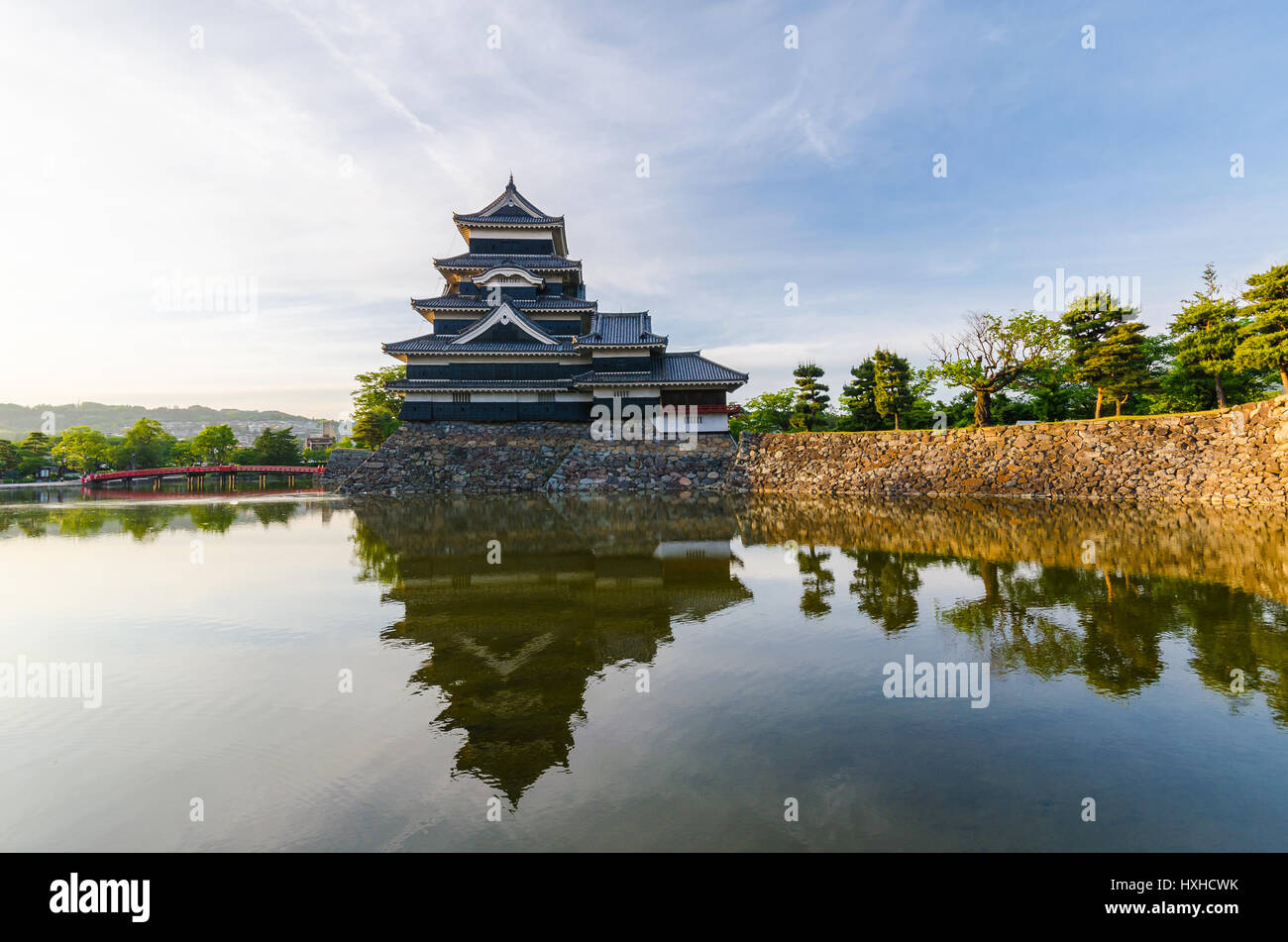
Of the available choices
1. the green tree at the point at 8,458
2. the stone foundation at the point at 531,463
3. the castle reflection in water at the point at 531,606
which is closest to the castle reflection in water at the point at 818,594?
the castle reflection in water at the point at 531,606

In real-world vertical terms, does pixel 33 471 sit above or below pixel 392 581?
above

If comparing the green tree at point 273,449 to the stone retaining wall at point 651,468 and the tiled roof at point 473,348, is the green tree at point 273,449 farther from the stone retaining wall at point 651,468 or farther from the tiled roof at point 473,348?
the stone retaining wall at point 651,468

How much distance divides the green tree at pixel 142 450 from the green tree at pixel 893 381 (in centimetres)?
5687

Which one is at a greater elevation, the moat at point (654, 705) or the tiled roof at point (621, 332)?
the tiled roof at point (621, 332)

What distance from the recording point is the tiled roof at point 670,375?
26.1m

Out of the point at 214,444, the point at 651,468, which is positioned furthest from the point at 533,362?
the point at 214,444

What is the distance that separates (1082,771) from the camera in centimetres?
317

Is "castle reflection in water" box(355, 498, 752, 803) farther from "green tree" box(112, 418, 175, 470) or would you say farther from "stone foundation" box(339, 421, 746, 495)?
"green tree" box(112, 418, 175, 470)

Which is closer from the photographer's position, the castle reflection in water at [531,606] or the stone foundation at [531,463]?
the castle reflection in water at [531,606]
